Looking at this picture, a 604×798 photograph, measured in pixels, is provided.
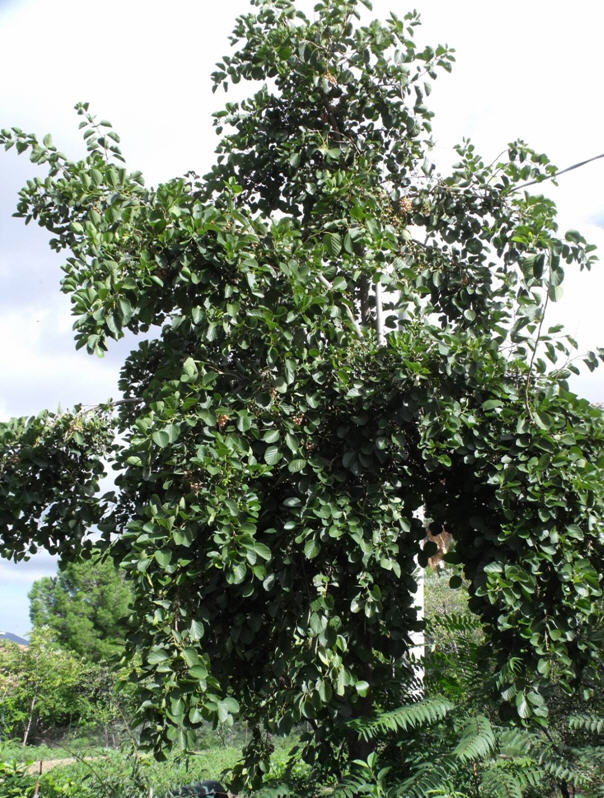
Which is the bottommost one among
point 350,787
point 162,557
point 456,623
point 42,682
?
point 42,682

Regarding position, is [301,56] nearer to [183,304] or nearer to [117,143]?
[117,143]

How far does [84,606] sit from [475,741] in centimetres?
2209

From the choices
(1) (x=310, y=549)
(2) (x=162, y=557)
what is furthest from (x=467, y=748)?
(2) (x=162, y=557)

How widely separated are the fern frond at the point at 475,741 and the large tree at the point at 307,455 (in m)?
0.32

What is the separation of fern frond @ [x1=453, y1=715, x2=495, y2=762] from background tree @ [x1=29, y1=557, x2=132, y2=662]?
67.0ft

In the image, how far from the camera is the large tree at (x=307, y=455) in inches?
114

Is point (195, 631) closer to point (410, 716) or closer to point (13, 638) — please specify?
point (410, 716)

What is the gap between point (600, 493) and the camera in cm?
303

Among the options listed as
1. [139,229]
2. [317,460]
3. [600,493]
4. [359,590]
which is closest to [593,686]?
[600,493]

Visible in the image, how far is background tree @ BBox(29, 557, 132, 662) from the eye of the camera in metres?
21.6

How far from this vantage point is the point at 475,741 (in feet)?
Answer: 7.91

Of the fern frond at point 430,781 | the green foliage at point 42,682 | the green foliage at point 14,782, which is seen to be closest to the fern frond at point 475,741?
the fern frond at point 430,781

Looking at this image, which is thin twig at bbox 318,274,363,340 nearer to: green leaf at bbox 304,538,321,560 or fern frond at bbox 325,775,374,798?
green leaf at bbox 304,538,321,560

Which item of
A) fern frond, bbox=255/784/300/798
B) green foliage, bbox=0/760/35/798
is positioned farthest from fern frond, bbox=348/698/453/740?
green foliage, bbox=0/760/35/798
